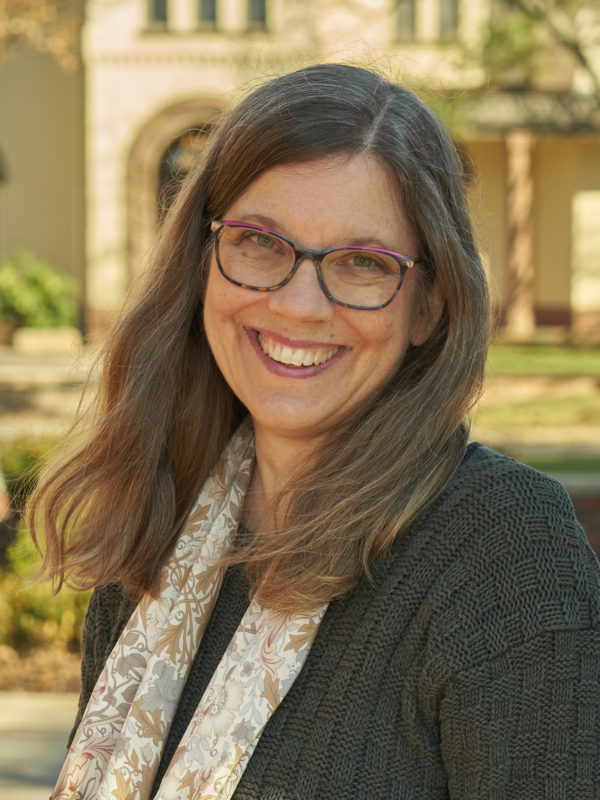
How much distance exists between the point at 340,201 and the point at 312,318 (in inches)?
7.6

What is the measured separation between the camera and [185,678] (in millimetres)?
1897

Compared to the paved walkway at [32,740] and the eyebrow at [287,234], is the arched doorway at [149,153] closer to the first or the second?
the paved walkway at [32,740]

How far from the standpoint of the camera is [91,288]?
19109 mm

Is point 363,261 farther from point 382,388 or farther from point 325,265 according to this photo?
point 382,388

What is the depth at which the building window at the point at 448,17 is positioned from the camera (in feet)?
62.6

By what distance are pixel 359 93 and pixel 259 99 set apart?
162 millimetres

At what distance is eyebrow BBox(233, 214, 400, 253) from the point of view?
1752mm

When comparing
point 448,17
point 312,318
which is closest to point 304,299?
point 312,318

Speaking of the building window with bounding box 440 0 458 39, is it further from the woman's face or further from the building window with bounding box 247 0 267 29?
the woman's face

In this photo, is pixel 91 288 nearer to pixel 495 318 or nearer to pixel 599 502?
pixel 599 502

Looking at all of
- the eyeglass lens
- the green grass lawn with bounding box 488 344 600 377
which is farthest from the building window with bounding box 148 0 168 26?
the eyeglass lens

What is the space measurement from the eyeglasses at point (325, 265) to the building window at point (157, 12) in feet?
59.6

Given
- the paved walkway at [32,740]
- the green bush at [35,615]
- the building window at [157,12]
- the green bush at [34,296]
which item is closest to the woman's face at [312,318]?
the paved walkway at [32,740]

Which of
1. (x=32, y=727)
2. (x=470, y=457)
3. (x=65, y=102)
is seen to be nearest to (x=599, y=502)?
(x=32, y=727)
